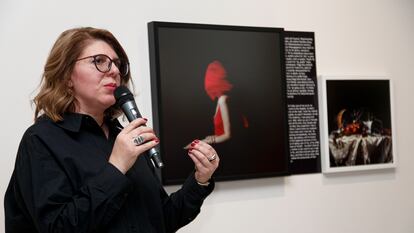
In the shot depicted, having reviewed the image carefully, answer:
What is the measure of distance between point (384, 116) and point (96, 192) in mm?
1847

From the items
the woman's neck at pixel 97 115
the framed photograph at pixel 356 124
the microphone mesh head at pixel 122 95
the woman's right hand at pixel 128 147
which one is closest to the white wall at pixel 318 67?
the framed photograph at pixel 356 124

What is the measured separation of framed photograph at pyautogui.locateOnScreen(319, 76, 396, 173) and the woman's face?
1355mm

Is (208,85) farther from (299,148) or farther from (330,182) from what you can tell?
(330,182)

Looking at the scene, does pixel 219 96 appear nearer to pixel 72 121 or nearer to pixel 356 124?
pixel 356 124

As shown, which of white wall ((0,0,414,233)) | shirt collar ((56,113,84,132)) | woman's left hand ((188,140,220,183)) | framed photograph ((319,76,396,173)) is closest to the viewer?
shirt collar ((56,113,84,132))

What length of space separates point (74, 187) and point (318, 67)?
5.19 feet

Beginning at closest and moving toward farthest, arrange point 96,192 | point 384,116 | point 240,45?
point 96,192, point 240,45, point 384,116

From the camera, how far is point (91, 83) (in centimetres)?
146

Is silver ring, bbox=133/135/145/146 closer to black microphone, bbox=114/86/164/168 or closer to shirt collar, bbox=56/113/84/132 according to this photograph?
black microphone, bbox=114/86/164/168

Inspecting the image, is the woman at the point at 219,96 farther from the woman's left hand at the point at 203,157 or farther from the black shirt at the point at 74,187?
the black shirt at the point at 74,187

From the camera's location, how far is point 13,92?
1.96 metres

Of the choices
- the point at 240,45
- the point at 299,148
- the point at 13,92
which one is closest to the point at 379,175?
the point at 299,148

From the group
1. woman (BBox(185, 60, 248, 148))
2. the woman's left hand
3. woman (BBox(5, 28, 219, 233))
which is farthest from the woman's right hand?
woman (BBox(185, 60, 248, 148))

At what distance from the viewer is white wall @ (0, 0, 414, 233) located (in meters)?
1.98
